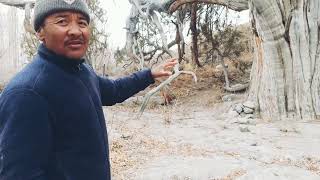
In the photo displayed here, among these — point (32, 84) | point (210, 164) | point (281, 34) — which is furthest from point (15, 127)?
point (281, 34)

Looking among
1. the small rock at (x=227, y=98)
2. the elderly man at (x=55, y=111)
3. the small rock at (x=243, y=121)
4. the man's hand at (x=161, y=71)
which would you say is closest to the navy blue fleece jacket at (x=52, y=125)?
the elderly man at (x=55, y=111)

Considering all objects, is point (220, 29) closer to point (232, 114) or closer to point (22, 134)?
point (232, 114)

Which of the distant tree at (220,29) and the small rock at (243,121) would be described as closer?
the small rock at (243,121)

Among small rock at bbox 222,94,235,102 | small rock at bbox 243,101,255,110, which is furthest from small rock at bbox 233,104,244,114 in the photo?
small rock at bbox 222,94,235,102

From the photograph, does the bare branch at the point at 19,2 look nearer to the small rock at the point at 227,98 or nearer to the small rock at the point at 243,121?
the small rock at the point at 227,98

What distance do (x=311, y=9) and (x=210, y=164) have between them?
4.62 m

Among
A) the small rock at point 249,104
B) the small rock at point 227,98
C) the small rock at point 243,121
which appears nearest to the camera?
the small rock at point 243,121

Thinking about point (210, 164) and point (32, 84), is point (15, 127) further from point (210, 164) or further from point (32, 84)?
point (210, 164)

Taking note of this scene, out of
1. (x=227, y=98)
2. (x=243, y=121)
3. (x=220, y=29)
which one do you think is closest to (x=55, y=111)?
(x=243, y=121)

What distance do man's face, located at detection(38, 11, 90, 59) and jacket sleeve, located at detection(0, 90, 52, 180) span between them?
0.24 metres

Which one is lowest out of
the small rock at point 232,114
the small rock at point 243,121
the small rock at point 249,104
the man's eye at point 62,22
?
the small rock at point 232,114

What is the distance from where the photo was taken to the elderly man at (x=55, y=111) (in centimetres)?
172

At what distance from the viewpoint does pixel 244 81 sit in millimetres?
14680

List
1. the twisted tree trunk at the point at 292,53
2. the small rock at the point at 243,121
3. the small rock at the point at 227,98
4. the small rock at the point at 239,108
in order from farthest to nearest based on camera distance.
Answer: the small rock at the point at 227,98
the small rock at the point at 239,108
the small rock at the point at 243,121
the twisted tree trunk at the point at 292,53
